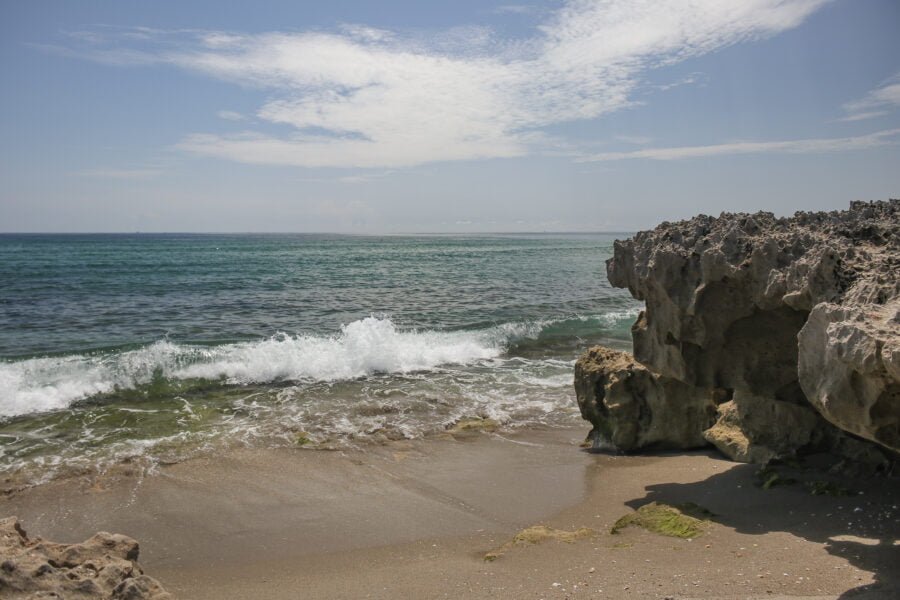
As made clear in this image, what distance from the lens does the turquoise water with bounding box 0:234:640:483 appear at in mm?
10109

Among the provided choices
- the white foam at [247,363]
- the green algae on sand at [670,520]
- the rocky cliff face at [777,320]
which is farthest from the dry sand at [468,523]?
the white foam at [247,363]

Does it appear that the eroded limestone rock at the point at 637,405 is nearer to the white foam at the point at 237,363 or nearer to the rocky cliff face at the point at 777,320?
the rocky cliff face at the point at 777,320

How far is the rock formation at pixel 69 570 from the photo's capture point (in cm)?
368

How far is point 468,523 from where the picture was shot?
6.70 metres

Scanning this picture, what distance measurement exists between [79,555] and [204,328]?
16111mm

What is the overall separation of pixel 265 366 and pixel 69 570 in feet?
34.2

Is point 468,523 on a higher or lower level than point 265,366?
lower

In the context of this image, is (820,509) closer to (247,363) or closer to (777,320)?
(777,320)

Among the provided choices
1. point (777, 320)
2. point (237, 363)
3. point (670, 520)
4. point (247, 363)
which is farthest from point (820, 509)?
point (237, 363)

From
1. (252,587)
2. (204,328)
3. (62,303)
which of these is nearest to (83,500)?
(252,587)

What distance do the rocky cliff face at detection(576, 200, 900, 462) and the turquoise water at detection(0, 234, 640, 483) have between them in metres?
3.99

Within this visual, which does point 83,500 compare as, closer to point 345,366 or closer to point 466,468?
point 466,468

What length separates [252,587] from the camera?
541 centimetres

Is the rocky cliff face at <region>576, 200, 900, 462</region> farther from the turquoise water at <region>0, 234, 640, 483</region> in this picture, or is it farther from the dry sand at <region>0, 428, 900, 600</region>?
the turquoise water at <region>0, 234, 640, 483</region>
